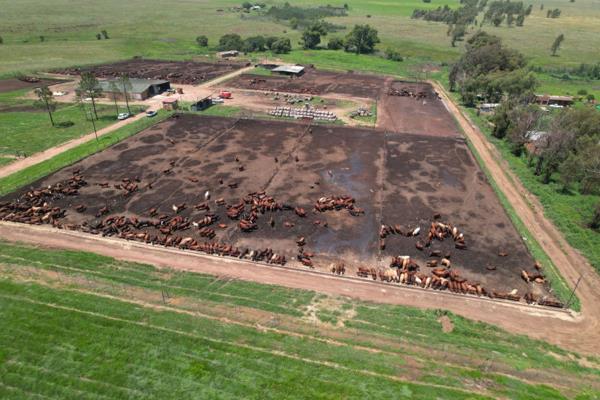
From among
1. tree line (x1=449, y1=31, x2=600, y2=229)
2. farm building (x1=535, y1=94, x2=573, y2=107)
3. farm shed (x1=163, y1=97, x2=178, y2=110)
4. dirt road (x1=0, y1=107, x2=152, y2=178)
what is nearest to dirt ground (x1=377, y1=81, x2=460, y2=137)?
tree line (x1=449, y1=31, x2=600, y2=229)

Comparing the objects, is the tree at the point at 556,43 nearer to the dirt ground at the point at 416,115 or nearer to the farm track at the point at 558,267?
the dirt ground at the point at 416,115

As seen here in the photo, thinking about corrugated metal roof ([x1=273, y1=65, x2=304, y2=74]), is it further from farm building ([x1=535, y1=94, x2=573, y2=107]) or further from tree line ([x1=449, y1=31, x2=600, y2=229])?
farm building ([x1=535, y1=94, x2=573, y2=107])

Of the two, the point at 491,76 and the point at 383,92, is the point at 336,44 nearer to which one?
the point at 383,92

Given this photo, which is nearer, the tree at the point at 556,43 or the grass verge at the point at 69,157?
the grass verge at the point at 69,157

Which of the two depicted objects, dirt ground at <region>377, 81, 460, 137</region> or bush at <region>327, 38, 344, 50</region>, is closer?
dirt ground at <region>377, 81, 460, 137</region>

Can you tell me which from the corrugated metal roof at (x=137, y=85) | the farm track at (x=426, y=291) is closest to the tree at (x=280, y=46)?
the corrugated metal roof at (x=137, y=85)
